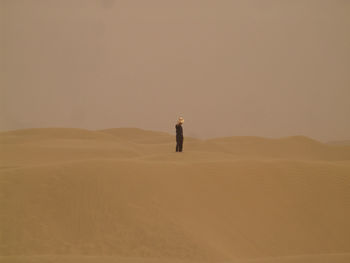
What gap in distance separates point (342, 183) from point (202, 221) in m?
4.37

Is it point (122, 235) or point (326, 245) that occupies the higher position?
point (122, 235)

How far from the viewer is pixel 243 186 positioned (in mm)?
8414

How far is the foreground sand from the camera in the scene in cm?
538

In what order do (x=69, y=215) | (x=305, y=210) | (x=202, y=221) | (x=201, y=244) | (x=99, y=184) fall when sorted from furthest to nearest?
(x=305, y=210) → (x=99, y=184) → (x=202, y=221) → (x=69, y=215) → (x=201, y=244)

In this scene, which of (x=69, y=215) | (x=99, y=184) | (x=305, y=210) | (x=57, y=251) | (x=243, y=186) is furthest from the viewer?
(x=243, y=186)

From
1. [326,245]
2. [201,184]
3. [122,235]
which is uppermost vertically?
[201,184]

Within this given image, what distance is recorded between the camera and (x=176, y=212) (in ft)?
22.4

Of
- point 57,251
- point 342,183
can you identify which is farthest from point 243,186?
point 57,251

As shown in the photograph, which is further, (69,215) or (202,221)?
(202,221)

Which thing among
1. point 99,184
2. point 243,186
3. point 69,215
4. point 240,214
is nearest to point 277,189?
point 243,186

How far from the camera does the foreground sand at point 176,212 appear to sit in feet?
17.7

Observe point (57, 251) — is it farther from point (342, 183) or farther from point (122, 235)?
point (342, 183)

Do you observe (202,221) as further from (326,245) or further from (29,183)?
(29,183)

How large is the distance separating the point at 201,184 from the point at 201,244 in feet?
8.36
